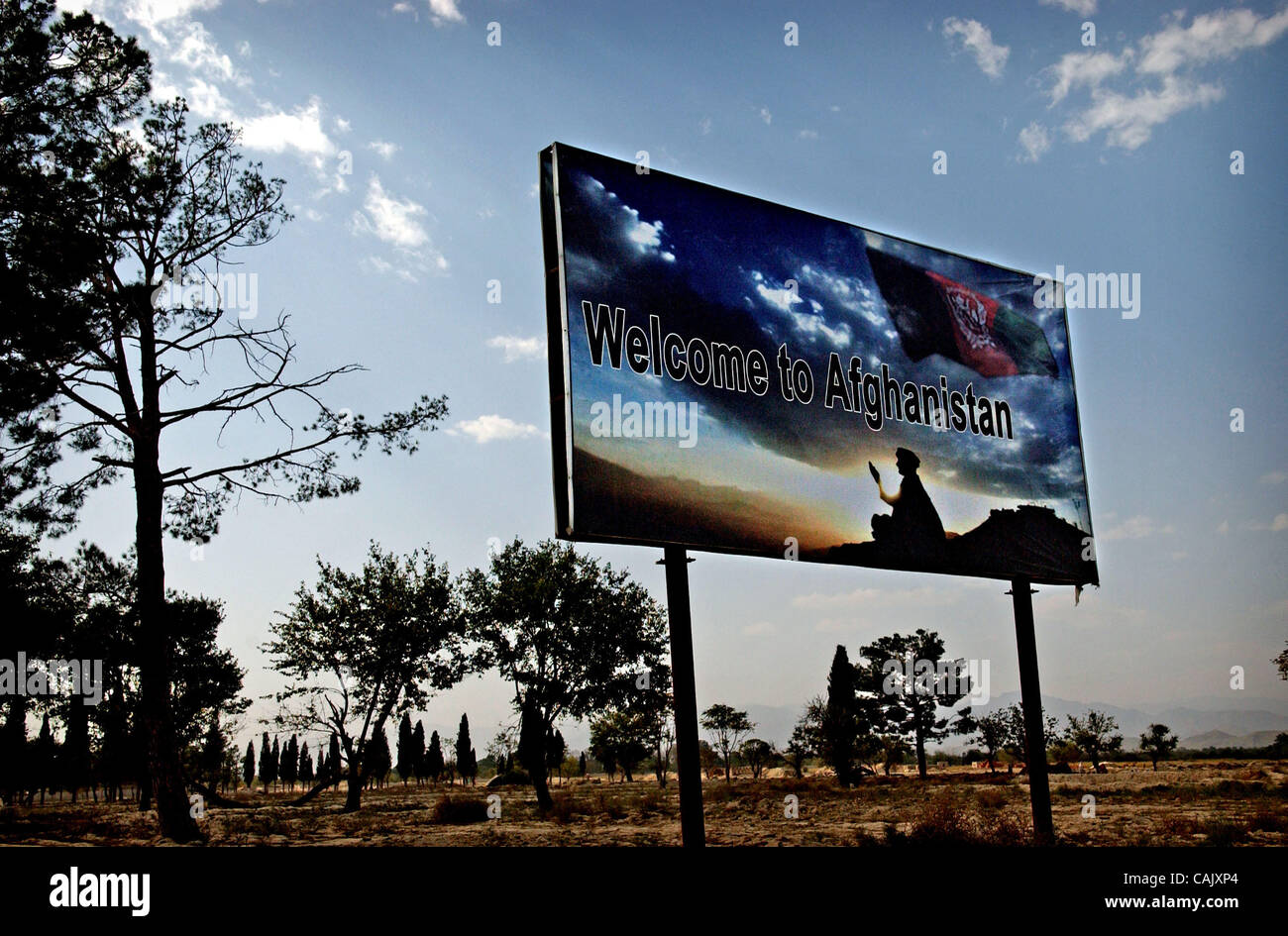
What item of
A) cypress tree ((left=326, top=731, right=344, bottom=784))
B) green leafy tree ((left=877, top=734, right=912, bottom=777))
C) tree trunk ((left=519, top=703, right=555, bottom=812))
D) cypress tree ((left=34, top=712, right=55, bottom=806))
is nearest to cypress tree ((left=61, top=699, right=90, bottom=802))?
cypress tree ((left=34, top=712, right=55, bottom=806))

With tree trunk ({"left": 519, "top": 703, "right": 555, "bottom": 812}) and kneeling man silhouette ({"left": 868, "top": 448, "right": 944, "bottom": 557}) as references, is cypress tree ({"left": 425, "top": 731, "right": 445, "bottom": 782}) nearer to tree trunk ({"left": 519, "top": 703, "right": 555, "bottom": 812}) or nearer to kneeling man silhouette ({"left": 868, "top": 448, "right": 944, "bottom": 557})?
tree trunk ({"left": 519, "top": 703, "right": 555, "bottom": 812})

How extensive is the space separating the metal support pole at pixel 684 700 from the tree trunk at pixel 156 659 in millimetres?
9907

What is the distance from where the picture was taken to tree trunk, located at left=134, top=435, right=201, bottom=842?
51.5ft

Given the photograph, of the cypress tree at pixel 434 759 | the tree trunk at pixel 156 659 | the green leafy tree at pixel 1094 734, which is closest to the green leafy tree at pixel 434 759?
the cypress tree at pixel 434 759

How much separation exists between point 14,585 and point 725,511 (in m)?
23.7

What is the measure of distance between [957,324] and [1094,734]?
41105 millimetres

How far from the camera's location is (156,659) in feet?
53.1

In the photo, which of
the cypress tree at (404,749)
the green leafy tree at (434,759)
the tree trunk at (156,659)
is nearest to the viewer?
the tree trunk at (156,659)

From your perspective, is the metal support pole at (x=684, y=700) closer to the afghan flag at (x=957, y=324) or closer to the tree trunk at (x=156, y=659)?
the afghan flag at (x=957, y=324)

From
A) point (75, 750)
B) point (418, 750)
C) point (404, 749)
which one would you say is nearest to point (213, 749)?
point (75, 750)

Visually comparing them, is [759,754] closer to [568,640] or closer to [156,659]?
[568,640]

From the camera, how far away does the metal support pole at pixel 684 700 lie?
9750mm

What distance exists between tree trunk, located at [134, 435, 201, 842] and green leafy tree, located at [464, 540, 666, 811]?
38.4ft

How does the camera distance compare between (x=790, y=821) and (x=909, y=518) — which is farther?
(x=790, y=821)
